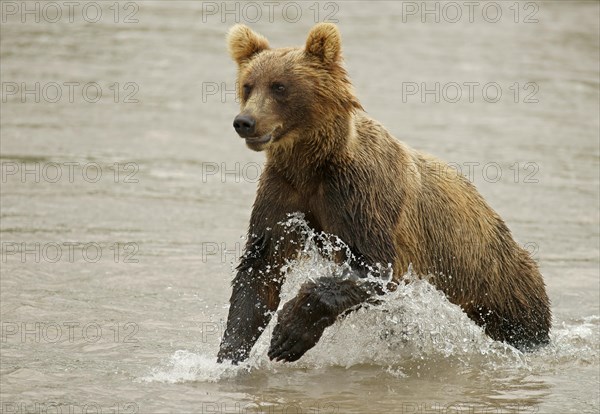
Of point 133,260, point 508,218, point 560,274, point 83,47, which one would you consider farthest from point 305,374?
point 83,47

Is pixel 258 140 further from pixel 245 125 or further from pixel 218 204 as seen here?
pixel 218 204

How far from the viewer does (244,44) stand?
708 centimetres

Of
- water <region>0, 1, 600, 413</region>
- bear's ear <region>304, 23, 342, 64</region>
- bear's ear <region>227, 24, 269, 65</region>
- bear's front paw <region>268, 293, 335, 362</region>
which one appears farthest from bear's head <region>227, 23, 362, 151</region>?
bear's front paw <region>268, 293, 335, 362</region>


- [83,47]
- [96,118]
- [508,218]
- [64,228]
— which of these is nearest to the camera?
[64,228]

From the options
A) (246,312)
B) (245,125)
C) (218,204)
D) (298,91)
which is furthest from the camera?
(218,204)

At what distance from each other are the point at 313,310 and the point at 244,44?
170cm

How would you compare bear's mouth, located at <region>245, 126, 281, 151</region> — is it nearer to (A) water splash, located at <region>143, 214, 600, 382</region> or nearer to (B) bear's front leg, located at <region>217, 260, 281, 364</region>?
(A) water splash, located at <region>143, 214, 600, 382</region>

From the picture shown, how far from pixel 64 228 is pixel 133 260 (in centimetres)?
105

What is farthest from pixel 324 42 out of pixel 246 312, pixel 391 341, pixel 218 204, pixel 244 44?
pixel 218 204

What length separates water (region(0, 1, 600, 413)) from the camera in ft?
23.5

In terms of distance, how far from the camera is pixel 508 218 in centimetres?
1144

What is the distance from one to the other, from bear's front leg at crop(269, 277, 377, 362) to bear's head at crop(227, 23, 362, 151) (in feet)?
2.90

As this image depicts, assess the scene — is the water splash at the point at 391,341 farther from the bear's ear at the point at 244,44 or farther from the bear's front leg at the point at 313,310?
the bear's ear at the point at 244,44

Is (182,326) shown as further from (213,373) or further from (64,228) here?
(64,228)
